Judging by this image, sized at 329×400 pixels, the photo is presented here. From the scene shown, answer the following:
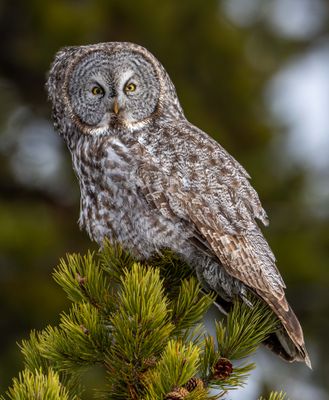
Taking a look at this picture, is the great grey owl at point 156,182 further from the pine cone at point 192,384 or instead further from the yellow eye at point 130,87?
the pine cone at point 192,384

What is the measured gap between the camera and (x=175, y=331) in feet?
13.0

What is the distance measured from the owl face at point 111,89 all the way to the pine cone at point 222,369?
171 centimetres

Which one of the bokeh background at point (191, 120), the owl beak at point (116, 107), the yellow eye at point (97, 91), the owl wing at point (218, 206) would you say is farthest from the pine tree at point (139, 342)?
the bokeh background at point (191, 120)

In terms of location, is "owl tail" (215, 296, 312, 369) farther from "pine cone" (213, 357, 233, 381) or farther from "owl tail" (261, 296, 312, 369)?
"pine cone" (213, 357, 233, 381)

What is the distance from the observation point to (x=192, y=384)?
355cm

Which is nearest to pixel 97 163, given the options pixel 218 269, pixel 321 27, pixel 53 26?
pixel 218 269

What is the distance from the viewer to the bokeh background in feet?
30.1

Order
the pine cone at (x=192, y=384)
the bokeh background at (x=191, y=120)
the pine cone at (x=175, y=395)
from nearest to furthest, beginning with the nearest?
the pine cone at (x=175, y=395)
the pine cone at (x=192, y=384)
the bokeh background at (x=191, y=120)

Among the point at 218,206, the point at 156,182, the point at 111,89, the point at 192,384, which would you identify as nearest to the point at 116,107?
the point at 111,89

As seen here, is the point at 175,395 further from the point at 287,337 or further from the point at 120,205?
the point at 120,205

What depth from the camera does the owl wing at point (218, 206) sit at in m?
4.64

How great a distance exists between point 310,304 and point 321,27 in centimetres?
498

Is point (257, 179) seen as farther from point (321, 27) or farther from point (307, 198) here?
point (321, 27)

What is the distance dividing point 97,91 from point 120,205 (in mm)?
710
